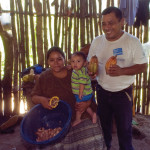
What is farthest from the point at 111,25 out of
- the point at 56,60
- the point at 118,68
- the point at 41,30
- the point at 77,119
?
the point at 41,30

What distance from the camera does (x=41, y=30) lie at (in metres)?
3.97

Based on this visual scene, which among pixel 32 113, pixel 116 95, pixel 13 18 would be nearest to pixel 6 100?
pixel 13 18

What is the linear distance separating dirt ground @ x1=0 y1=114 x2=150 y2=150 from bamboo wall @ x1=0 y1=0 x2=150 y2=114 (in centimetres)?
78

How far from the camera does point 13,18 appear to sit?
3.76 meters

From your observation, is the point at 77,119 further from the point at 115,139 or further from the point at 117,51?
the point at 115,139

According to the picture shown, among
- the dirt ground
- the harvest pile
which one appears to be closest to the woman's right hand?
the harvest pile

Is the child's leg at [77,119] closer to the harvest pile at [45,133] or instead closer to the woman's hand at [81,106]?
the woman's hand at [81,106]

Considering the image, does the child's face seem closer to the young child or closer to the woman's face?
the young child

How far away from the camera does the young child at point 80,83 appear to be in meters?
2.15

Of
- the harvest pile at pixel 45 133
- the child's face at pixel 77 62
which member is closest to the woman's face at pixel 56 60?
the child's face at pixel 77 62

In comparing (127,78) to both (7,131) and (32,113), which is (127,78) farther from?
(7,131)

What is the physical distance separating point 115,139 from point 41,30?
2826 millimetres

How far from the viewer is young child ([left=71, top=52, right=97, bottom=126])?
2.15 meters

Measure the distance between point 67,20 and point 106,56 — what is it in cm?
211
